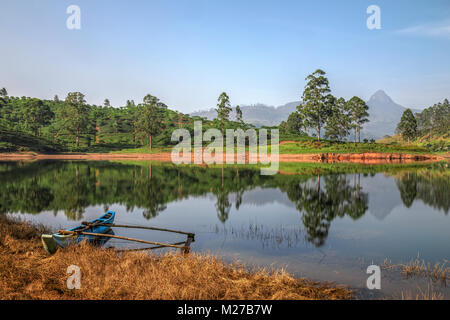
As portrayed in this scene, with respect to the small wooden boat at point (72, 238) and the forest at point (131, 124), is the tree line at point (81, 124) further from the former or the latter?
the small wooden boat at point (72, 238)

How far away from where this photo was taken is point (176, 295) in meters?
8.29

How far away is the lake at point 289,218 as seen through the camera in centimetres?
1280

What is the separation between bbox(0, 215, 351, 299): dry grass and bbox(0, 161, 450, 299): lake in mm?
2142

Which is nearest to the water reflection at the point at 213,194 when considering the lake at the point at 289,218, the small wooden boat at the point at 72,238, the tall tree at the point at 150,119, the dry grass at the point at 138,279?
the lake at the point at 289,218

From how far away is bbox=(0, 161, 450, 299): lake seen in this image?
504 inches

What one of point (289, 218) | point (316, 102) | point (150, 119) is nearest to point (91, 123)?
point (150, 119)

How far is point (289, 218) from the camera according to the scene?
21.1 m

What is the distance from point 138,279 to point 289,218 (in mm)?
13995

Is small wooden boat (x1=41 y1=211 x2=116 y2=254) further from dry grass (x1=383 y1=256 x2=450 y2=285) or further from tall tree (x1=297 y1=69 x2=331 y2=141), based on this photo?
tall tree (x1=297 y1=69 x2=331 y2=141)

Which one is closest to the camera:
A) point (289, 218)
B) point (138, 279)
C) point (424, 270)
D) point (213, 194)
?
point (138, 279)

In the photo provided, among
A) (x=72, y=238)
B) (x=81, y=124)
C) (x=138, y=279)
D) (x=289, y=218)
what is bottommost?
(x=289, y=218)

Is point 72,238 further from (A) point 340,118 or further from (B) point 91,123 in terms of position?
(B) point 91,123

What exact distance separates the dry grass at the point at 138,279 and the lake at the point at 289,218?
7.03 feet

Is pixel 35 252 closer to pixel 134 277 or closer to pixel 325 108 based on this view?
pixel 134 277
